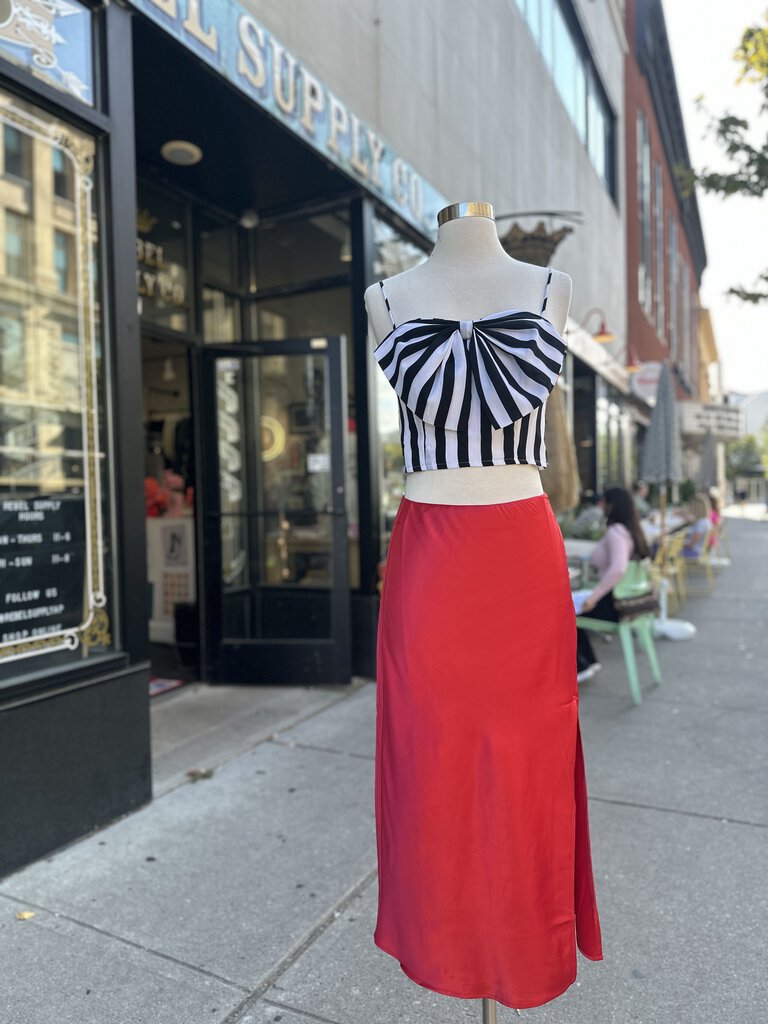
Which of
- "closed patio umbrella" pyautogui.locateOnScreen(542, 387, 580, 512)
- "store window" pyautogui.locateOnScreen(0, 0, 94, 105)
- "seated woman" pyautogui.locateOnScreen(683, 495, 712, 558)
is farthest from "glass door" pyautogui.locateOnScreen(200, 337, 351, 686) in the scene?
"seated woman" pyautogui.locateOnScreen(683, 495, 712, 558)

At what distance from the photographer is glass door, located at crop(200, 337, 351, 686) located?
4.90 meters

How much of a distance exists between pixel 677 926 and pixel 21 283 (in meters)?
3.78

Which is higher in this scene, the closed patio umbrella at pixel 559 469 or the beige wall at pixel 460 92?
the beige wall at pixel 460 92

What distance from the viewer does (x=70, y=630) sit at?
2.96 metres

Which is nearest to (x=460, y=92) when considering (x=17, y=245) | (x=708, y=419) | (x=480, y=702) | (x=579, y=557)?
(x=579, y=557)

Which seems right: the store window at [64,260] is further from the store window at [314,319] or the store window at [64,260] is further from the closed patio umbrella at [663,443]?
the closed patio umbrella at [663,443]

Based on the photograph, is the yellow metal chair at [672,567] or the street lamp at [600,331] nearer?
the yellow metal chair at [672,567]

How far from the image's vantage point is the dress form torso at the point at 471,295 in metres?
1.68

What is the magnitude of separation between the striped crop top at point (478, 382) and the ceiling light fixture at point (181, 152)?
11.3 feet

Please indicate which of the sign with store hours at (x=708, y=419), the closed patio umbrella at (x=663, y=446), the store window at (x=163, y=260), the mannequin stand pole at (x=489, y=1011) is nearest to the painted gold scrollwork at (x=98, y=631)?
the mannequin stand pole at (x=489, y=1011)

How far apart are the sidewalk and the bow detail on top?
155 cm

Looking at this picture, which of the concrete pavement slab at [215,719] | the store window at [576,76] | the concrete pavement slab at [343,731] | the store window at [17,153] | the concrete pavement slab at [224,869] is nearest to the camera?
the concrete pavement slab at [224,869]

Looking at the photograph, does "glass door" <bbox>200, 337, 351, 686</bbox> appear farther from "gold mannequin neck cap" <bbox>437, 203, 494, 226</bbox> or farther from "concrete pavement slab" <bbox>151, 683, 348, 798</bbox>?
"gold mannequin neck cap" <bbox>437, 203, 494, 226</bbox>

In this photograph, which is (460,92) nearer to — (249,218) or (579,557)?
(249,218)
